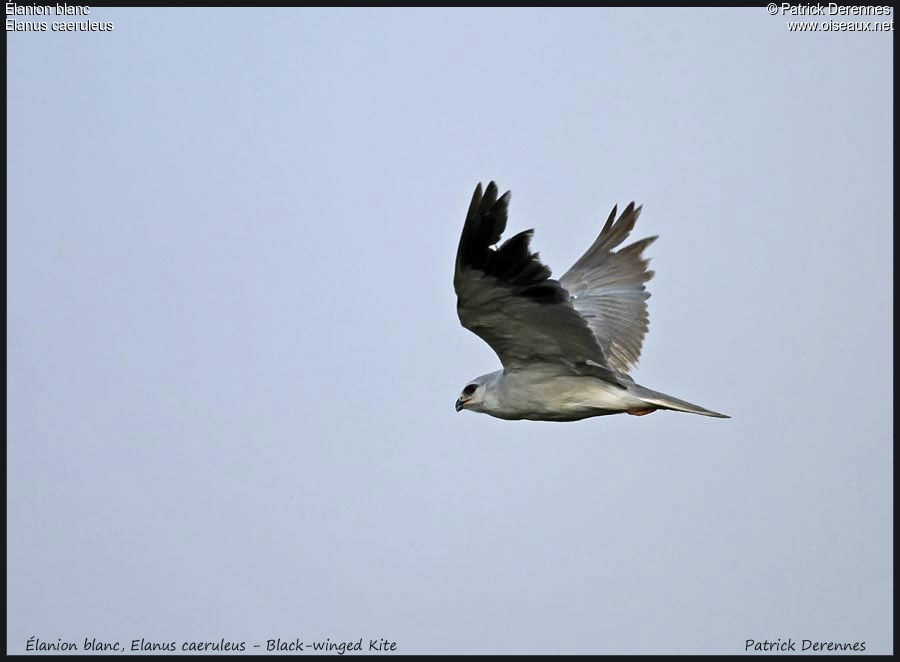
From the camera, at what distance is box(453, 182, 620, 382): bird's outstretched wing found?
9504mm

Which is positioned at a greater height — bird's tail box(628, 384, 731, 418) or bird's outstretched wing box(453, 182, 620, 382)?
bird's outstretched wing box(453, 182, 620, 382)

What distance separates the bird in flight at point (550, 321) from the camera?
9.78m

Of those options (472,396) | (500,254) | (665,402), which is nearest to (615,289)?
(472,396)

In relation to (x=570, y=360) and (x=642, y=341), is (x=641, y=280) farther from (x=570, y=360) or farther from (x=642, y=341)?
(x=570, y=360)

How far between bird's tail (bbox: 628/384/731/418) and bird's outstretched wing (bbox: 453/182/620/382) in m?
0.26

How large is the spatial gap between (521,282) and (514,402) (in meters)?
2.14

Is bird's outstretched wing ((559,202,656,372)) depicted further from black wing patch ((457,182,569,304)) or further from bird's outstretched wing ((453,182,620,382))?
black wing patch ((457,182,569,304))

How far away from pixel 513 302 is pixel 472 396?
6.71ft

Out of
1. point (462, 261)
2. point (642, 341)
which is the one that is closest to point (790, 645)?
point (642, 341)

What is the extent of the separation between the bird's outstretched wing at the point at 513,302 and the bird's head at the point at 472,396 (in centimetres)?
50

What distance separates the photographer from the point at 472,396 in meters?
12.2

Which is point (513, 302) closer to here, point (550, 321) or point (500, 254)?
point (550, 321)

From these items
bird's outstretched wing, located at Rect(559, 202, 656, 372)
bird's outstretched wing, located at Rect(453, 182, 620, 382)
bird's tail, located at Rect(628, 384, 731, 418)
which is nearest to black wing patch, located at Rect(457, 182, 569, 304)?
bird's outstretched wing, located at Rect(453, 182, 620, 382)

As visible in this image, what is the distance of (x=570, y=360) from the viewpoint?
11477mm
